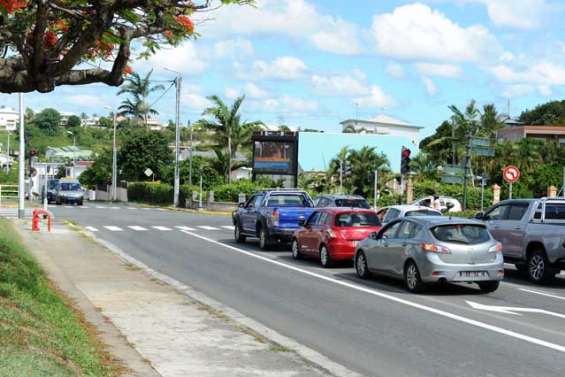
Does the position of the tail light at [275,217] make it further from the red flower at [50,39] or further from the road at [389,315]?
the red flower at [50,39]

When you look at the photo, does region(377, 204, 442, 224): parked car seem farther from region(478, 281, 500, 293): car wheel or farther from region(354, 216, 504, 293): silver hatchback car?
region(478, 281, 500, 293): car wheel

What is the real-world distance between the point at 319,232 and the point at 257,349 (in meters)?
11.5

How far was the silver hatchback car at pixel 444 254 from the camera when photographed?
1554 centimetres

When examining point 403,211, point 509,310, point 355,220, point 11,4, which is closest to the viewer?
point 11,4

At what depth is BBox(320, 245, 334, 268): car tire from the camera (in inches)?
825

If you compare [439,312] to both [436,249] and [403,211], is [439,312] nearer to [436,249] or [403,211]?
[436,249]

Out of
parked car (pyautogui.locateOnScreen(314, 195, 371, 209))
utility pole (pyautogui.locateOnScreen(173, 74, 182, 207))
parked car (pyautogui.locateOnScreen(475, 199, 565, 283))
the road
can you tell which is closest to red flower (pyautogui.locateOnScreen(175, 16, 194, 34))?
the road

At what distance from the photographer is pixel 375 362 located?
986cm

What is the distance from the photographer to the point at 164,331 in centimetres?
1133

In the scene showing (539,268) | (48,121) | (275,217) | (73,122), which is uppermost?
(73,122)

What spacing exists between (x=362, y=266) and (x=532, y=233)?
378 centimetres

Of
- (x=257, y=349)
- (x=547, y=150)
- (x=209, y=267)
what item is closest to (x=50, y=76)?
(x=257, y=349)

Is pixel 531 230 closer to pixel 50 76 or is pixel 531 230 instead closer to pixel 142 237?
pixel 50 76

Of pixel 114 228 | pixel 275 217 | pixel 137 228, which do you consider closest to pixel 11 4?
pixel 275 217
